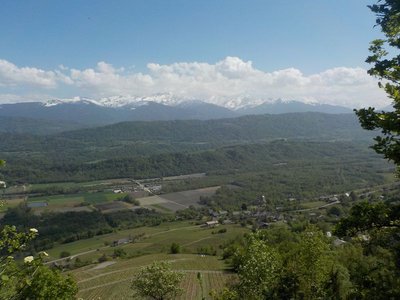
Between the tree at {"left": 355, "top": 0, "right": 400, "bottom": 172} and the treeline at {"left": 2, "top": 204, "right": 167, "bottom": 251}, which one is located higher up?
the tree at {"left": 355, "top": 0, "right": 400, "bottom": 172}

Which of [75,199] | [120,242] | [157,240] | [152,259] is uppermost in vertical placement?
[152,259]

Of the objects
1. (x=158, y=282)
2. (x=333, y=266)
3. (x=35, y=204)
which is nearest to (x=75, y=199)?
(x=35, y=204)

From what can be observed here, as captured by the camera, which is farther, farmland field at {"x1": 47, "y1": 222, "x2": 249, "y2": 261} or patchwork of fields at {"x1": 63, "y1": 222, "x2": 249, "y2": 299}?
farmland field at {"x1": 47, "y1": 222, "x2": 249, "y2": 261}

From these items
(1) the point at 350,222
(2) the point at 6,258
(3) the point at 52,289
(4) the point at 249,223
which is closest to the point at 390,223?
(1) the point at 350,222

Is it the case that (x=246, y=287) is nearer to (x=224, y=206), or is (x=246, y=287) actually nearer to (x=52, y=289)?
(x=52, y=289)

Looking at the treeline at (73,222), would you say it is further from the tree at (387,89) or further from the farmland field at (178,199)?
the tree at (387,89)

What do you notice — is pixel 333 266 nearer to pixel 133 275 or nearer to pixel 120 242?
pixel 133 275

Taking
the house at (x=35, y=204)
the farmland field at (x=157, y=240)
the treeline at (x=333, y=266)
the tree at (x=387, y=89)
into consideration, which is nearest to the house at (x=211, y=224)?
the farmland field at (x=157, y=240)

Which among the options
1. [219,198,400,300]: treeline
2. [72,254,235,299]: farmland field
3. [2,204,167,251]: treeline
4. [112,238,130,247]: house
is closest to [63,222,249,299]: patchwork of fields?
[72,254,235,299]: farmland field

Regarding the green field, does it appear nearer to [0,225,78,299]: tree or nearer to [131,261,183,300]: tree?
[131,261,183,300]: tree
